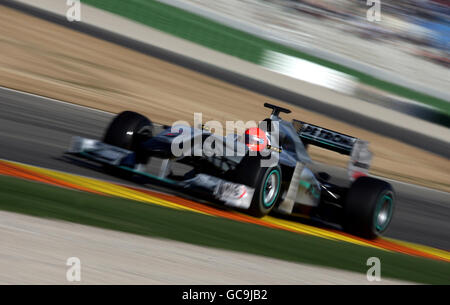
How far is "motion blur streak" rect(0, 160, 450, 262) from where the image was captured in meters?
6.28

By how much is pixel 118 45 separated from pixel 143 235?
15.1 metres

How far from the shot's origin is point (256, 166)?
6383 mm

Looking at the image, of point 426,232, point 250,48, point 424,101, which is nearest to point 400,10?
point 424,101

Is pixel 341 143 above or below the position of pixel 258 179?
above

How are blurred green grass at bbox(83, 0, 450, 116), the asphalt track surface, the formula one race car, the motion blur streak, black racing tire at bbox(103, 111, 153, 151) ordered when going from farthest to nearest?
1. blurred green grass at bbox(83, 0, 450, 116)
2. the asphalt track surface
3. black racing tire at bbox(103, 111, 153, 151)
4. the formula one race car
5. the motion blur streak

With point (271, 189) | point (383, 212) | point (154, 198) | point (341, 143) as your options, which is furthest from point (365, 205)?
point (154, 198)

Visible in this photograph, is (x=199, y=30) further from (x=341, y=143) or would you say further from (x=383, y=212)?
(x=383, y=212)

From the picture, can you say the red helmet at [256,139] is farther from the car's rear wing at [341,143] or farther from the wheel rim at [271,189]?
the car's rear wing at [341,143]

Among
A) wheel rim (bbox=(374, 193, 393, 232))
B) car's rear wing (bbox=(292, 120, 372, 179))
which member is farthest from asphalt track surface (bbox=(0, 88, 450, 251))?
car's rear wing (bbox=(292, 120, 372, 179))

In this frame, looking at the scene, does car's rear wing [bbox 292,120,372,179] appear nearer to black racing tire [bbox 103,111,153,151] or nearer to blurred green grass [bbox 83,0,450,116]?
black racing tire [bbox 103,111,153,151]

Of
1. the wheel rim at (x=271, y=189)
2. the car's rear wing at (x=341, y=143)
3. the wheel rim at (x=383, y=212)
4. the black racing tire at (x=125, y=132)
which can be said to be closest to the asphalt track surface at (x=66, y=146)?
the black racing tire at (x=125, y=132)

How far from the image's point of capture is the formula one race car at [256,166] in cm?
644

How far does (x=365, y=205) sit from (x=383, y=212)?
478 mm
